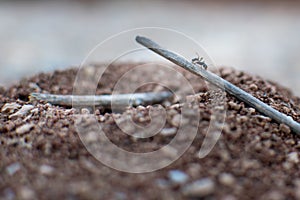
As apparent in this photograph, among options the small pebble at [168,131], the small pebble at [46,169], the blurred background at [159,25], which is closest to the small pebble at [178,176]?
the small pebble at [168,131]

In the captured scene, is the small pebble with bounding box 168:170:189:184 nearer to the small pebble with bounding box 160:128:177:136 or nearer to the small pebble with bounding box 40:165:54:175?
the small pebble with bounding box 160:128:177:136

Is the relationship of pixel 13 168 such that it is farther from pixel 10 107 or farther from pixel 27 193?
pixel 10 107

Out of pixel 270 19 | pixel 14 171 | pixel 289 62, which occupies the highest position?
pixel 270 19

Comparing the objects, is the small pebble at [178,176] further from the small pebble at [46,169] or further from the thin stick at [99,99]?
the thin stick at [99,99]

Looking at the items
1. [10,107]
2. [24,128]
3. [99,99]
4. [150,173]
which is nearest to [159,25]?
[99,99]

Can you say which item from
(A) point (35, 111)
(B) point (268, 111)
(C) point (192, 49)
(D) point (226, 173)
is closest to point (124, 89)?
(A) point (35, 111)

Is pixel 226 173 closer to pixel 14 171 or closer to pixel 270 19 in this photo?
pixel 14 171
